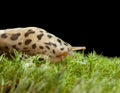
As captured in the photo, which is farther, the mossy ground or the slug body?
the slug body

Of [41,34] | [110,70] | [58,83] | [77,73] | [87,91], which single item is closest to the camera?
[87,91]

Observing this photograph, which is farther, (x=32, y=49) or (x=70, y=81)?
(x=32, y=49)

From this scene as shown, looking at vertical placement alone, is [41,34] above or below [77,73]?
above

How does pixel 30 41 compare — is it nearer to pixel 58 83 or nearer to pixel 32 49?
pixel 32 49

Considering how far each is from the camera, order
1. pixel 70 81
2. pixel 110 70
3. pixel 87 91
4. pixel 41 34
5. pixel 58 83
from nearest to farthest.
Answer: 1. pixel 87 91
2. pixel 58 83
3. pixel 70 81
4. pixel 110 70
5. pixel 41 34

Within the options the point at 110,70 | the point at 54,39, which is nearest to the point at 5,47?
the point at 54,39

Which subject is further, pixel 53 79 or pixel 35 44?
pixel 35 44

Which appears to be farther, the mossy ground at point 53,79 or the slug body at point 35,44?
the slug body at point 35,44
